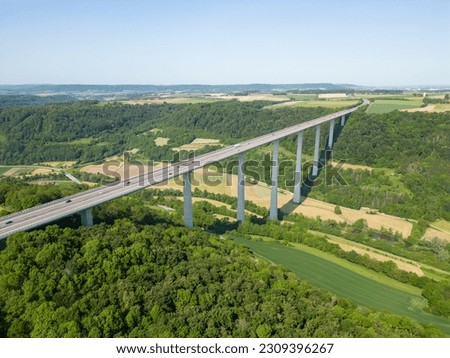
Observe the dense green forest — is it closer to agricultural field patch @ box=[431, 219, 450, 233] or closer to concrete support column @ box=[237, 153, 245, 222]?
concrete support column @ box=[237, 153, 245, 222]

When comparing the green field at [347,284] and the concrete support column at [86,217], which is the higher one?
the concrete support column at [86,217]

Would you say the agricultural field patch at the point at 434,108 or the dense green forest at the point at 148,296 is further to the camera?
the agricultural field patch at the point at 434,108

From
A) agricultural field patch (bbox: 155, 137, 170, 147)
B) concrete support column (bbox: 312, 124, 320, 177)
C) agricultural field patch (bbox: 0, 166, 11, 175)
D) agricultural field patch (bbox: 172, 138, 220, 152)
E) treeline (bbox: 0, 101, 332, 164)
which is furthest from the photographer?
agricultural field patch (bbox: 155, 137, 170, 147)

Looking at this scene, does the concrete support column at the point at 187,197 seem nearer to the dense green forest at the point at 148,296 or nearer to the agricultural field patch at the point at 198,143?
the dense green forest at the point at 148,296

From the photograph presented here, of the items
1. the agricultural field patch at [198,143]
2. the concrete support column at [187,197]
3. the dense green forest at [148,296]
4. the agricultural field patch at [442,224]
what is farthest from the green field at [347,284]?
the agricultural field patch at [198,143]

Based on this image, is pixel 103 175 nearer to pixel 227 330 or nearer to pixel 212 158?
pixel 212 158

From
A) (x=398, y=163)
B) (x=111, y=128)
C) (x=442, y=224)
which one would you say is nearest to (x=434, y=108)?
(x=398, y=163)

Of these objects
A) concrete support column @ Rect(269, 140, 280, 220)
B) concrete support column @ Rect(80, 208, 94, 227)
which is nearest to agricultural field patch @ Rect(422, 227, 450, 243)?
concrete support column @ Rect(269, 140, 280, 220)
